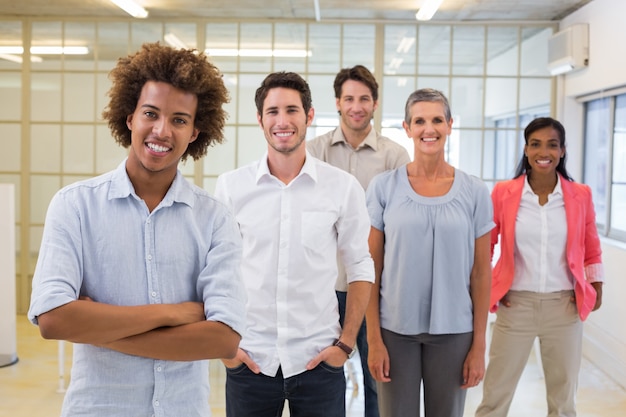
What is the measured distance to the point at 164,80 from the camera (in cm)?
156

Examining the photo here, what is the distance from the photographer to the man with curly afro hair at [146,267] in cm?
143

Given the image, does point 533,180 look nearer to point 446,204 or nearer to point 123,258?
point 446,204

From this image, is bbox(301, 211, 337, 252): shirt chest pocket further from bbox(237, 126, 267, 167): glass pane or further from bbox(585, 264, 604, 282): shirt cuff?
bbox(237, 126, 267, 167): glass pane

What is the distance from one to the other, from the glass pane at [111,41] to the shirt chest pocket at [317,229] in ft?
15.9

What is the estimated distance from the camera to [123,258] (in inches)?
57.7

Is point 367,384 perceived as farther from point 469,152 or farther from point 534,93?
point 534,93

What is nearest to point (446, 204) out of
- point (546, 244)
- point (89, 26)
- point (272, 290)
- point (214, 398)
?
point (272, 290)

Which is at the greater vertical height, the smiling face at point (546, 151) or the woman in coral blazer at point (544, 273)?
the smiling face at point (546, 151)

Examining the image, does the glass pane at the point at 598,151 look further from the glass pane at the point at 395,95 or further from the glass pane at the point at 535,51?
the glass pane at the point at 395,95

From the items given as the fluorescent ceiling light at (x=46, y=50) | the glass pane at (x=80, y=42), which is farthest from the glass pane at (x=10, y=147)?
the glass pane at (x=80, y=42)

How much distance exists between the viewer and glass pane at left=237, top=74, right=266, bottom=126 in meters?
6.54

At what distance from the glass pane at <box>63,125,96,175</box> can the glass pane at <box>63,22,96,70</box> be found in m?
0.57

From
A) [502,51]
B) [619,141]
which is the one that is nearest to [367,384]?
[619,141]

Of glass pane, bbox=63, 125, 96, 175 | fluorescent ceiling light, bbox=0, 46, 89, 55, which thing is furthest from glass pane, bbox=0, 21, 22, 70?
glass pane, bbox=63, 125, 96, 175
